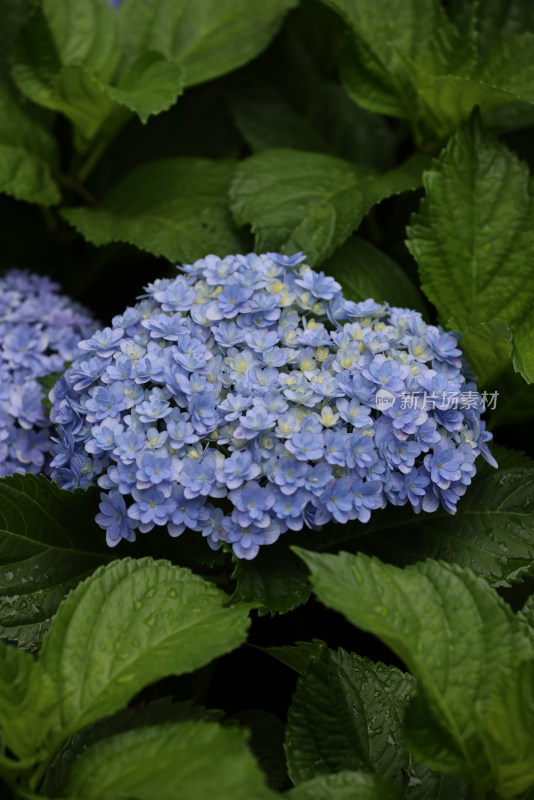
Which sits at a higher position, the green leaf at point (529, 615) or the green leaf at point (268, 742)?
the green leaf at point (529, 615)

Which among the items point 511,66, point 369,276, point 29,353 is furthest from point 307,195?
point 29,353

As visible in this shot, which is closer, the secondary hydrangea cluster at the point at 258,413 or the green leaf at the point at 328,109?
the secondary hydrangea cluster at the point at 258,413

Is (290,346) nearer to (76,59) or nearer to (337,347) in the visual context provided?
(337,347)

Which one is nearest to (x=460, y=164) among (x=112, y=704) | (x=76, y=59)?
(x=76, y=59)

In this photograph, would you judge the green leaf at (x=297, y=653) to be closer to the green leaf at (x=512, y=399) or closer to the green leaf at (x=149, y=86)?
the green leaf at (x=512, y=399)

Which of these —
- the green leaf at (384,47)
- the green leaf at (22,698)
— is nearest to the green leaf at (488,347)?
the green leaf at (384,47)

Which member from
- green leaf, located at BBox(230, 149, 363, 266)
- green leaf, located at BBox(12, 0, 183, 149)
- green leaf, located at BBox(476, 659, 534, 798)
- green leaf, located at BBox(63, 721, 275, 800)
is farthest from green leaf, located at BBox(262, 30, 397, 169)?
green leaf, located at BBox(63, 721, 275, 800)

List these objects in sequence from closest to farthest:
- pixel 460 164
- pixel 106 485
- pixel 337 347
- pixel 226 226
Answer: pixel 106 485
pixel 337 347
pixel 460 164
pixel 226 226
